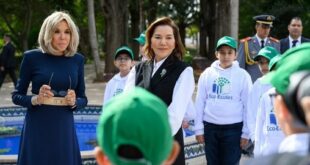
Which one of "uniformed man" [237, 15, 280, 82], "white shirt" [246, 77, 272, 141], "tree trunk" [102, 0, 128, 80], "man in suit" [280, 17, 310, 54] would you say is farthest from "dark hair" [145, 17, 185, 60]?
"tree trunk" [102, 0, 128, 80]

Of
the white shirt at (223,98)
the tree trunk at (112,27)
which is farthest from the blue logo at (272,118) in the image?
the tree trunk at (112,27)

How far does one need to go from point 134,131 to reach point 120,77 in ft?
16.7

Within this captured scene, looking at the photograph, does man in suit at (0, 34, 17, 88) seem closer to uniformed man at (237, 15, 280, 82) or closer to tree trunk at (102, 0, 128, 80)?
tree trunk at (102, 0, 128, 80)

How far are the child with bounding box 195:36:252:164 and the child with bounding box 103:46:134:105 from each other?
3.92ft

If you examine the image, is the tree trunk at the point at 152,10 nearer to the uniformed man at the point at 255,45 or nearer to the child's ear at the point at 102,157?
the uniformed man at the point at 255,45

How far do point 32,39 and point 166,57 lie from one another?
34.8 metres

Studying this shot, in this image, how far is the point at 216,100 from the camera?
5.64 meters

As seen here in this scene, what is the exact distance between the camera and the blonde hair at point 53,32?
4.20m

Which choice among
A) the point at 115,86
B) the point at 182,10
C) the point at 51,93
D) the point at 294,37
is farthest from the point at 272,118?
the point at 182,10

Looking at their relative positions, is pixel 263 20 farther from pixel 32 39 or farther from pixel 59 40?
pixel 32 39

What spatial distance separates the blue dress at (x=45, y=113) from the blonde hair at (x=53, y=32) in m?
0.06

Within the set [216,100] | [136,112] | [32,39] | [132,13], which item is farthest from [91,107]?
[32,39]

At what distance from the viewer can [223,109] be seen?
220 inches

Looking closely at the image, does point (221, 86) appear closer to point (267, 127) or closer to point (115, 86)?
point (267, 127)
